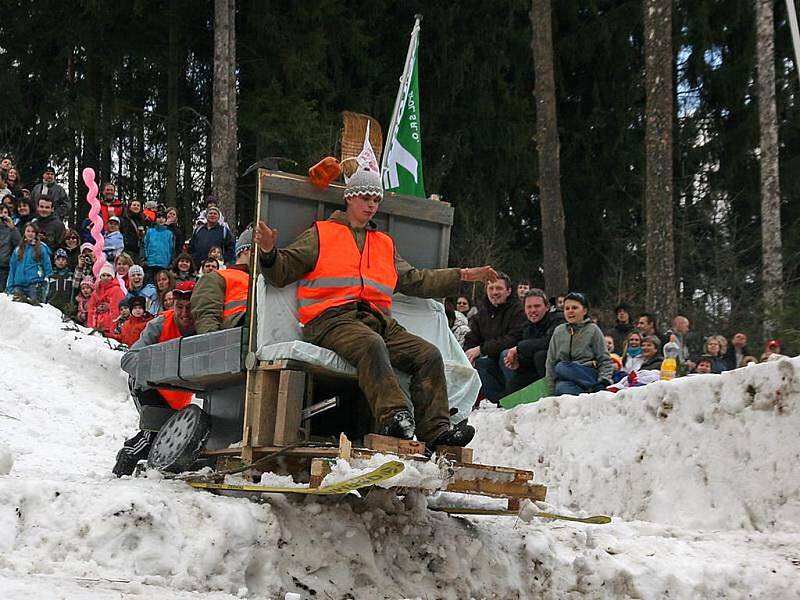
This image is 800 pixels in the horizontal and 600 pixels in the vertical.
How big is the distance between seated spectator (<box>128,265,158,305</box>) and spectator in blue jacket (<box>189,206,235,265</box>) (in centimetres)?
166

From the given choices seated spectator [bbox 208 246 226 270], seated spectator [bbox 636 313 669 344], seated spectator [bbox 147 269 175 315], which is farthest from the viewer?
seated spectator [bbox 208 246 226 270]

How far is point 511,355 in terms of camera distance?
34.0 feet

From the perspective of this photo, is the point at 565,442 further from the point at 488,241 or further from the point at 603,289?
the point at 603,289

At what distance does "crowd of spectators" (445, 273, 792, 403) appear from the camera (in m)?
9.62

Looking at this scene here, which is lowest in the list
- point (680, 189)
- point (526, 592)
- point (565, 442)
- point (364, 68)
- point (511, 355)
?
point (526, 592)

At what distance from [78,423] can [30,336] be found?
2512mm

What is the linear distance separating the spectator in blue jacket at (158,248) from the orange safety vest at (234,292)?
776cm

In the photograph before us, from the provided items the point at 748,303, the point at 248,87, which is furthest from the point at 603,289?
the point at 248,87

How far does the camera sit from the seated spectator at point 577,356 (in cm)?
953

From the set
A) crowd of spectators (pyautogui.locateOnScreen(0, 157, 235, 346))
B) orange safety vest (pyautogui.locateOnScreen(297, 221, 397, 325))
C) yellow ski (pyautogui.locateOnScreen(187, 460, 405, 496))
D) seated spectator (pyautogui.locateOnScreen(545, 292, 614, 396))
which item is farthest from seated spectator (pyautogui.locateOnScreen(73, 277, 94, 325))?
yellow ski (pyautogui.locateOnScreen(187, 460, 405, 496))

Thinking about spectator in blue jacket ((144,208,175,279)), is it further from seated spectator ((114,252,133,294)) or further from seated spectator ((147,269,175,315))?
seated spectator ((147,269,175,315))

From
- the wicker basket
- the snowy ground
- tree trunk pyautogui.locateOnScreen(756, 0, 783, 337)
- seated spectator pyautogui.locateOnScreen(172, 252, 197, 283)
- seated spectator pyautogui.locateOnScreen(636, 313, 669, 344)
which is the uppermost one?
tree trunk pyautogui.locateOnScreen(756, 0, 783, 337)

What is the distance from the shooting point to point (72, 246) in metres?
15.0

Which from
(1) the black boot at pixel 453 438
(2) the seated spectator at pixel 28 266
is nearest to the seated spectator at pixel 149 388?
(1) the black boot at pixel 453 438
